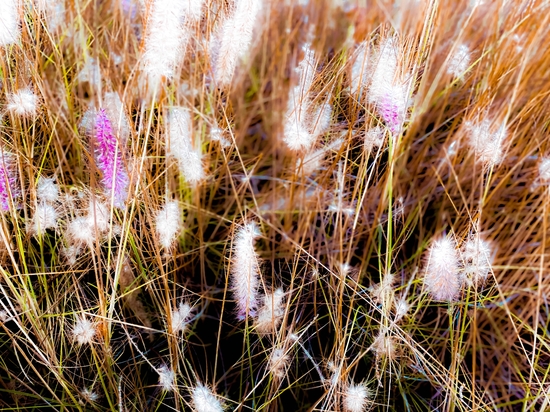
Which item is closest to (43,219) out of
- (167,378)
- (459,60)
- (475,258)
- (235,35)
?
(167,378)

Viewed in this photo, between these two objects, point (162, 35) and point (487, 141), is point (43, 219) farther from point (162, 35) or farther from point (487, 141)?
point (487, 141)

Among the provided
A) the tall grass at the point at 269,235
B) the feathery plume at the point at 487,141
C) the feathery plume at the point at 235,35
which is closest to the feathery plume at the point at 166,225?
the tall grass at the point at 269,235

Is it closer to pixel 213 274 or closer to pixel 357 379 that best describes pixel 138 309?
pixel 213 274

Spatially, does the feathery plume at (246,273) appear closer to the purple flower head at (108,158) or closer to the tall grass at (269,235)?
the tall grass at (269,235)

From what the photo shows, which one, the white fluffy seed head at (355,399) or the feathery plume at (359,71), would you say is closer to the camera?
the white fluffy seed head at (355,399)

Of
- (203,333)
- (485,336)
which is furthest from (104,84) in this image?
(485,336)

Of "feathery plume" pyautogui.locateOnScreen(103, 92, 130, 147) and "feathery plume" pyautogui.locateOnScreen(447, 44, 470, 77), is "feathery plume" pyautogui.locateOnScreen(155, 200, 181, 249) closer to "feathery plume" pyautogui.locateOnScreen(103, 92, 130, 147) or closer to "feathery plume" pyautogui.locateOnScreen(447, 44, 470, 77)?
"feathery plume" pyautogui.locateOnScreen(103, 92, 130, 147)

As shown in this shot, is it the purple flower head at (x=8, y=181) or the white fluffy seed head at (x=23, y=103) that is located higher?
the white fluffy seed head at (x=23, y=103)
